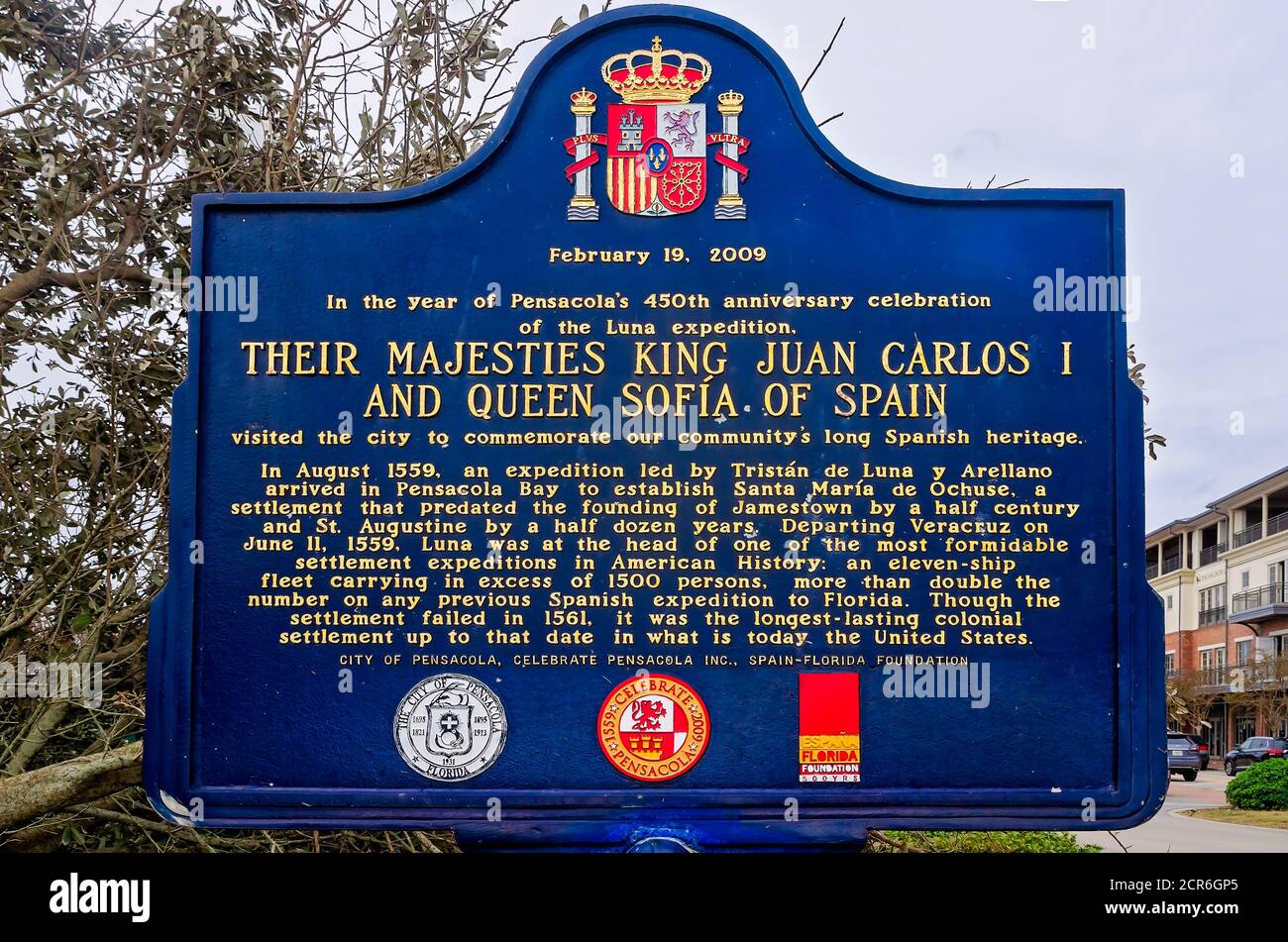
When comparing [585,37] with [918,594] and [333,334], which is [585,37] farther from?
[918,594]

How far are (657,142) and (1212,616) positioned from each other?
173 ft

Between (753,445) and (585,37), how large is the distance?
2.20 m

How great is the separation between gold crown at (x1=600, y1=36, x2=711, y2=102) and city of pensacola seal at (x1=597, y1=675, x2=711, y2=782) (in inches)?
111

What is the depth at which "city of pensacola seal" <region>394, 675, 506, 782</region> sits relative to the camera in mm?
4871

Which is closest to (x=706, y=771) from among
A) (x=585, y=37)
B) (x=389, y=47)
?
(x=585, y=37)

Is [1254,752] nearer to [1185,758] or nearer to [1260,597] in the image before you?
[1185,758]

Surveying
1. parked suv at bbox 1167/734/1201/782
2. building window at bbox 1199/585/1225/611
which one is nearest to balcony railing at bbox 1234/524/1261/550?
building window at bbox 1199/585/1225/611

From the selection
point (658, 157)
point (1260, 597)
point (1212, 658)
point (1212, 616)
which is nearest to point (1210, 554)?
point (1212, 616)

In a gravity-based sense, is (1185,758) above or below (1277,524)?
below

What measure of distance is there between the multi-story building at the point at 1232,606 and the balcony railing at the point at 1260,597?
0.04 m

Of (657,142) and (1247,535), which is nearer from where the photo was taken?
(657,142)

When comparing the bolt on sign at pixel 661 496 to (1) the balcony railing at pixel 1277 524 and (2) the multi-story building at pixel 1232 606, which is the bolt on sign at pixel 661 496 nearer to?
(2) the multi-story building at pixel 1232 606

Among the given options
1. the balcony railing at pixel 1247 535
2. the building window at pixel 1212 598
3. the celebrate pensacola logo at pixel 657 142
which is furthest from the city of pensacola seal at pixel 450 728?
the building window at pixel 1212 598

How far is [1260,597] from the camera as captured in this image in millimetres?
45000
